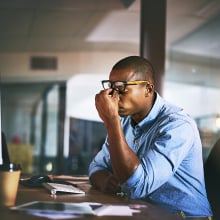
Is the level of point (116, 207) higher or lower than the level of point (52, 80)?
lower

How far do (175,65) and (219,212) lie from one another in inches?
220

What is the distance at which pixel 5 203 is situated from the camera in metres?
1.30

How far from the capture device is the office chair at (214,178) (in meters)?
1.86

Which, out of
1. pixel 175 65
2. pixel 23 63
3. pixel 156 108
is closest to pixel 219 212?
pixel 156 108

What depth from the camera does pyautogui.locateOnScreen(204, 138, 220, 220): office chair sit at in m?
1.86

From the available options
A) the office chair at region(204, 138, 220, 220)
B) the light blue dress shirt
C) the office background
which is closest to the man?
the light blue dress shirt

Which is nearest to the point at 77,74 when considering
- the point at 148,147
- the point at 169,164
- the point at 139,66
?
the point at 139,66

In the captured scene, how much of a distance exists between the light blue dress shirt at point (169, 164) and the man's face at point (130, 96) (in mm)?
59

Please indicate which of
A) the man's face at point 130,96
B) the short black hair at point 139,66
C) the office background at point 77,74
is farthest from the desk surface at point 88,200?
the office background at point 77,74

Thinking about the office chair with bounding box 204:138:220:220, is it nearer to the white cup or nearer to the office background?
the white cup

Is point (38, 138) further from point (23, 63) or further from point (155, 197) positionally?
point (155, 197)

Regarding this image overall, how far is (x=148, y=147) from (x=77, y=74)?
559 cm

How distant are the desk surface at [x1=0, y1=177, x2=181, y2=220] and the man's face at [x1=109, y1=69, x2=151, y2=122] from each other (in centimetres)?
36

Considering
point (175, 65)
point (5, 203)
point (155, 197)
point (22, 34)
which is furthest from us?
point (175, 65)
